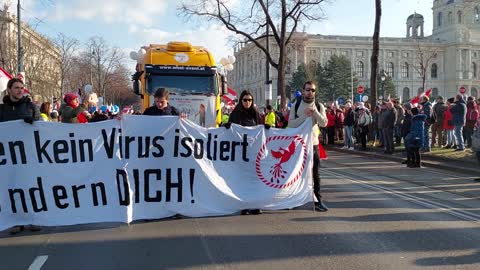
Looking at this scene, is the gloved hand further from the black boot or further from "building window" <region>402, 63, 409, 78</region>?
"building window" <region>402, 63, 409, 78</region>

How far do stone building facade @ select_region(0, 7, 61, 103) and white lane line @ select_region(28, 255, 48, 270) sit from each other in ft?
80.4

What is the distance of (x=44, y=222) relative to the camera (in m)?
7.00

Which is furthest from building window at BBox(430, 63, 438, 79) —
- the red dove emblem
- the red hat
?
the red hat

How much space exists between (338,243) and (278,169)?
81.7 inches

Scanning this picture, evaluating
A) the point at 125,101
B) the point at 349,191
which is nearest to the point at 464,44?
the point at 125,101

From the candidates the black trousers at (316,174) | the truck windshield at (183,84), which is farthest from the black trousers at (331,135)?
the black trousers at (316,174)

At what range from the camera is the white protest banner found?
7.01m

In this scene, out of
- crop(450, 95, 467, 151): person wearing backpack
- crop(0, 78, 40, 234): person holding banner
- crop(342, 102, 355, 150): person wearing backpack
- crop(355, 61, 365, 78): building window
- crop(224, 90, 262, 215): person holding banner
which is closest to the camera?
crop(0, 78, 40, 234): person holding banner

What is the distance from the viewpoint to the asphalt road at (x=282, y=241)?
554cm

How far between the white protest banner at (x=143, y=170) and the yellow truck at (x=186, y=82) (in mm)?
6955

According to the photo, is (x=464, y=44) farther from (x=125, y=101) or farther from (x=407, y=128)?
(x=407, y=128)

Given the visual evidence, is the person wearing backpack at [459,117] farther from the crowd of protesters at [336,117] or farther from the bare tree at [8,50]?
the bare tree at [8,50]

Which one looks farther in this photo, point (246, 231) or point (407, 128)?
point (407, 128)

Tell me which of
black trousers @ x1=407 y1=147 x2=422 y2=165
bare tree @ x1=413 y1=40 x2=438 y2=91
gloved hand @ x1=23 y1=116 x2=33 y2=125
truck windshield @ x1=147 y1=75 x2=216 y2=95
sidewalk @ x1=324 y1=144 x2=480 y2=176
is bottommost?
sidewalk @ x1=324 y1=144 x2=480 y2=176
